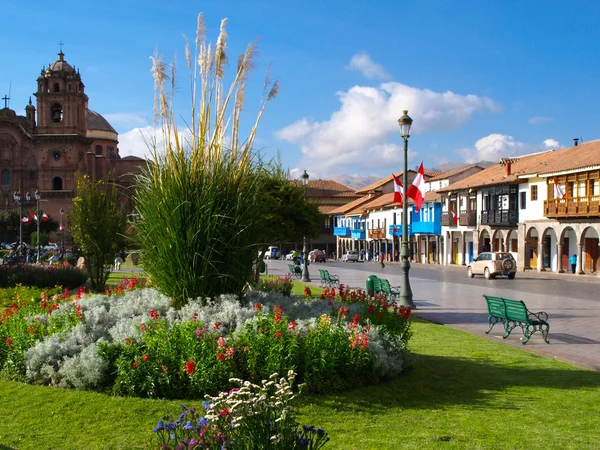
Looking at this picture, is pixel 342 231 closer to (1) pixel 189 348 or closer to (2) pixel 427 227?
(2) pixel 427 227

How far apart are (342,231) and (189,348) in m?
87.8

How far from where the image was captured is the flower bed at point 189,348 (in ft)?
23.1

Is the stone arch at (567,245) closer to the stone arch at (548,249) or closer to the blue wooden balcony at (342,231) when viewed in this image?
the stone arch at (548,249)

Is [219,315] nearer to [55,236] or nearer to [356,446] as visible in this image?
[356,446]

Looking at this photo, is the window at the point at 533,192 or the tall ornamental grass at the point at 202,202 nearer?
the tall ornamental grass at the point at 202,202

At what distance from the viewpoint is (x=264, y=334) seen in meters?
7.55

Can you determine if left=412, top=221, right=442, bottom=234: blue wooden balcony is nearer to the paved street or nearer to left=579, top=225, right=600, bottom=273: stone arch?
left=579, top=225, right=600, bottom=273: stone arch

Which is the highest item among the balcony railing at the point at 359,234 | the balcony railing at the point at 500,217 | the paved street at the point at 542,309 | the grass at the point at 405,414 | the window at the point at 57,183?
the window at the point at 57,183

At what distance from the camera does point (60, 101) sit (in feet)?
277

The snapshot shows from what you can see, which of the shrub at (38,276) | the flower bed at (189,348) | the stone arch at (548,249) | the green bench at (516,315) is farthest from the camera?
the stone arch at (548,249)

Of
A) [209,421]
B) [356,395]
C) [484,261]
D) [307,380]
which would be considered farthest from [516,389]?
[484,261]

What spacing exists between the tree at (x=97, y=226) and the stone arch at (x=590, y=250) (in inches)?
1087

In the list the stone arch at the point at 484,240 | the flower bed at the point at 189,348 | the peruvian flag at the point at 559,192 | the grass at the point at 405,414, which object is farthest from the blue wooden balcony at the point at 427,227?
the flower bed at the point at 189,348

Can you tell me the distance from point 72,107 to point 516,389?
275 feet
